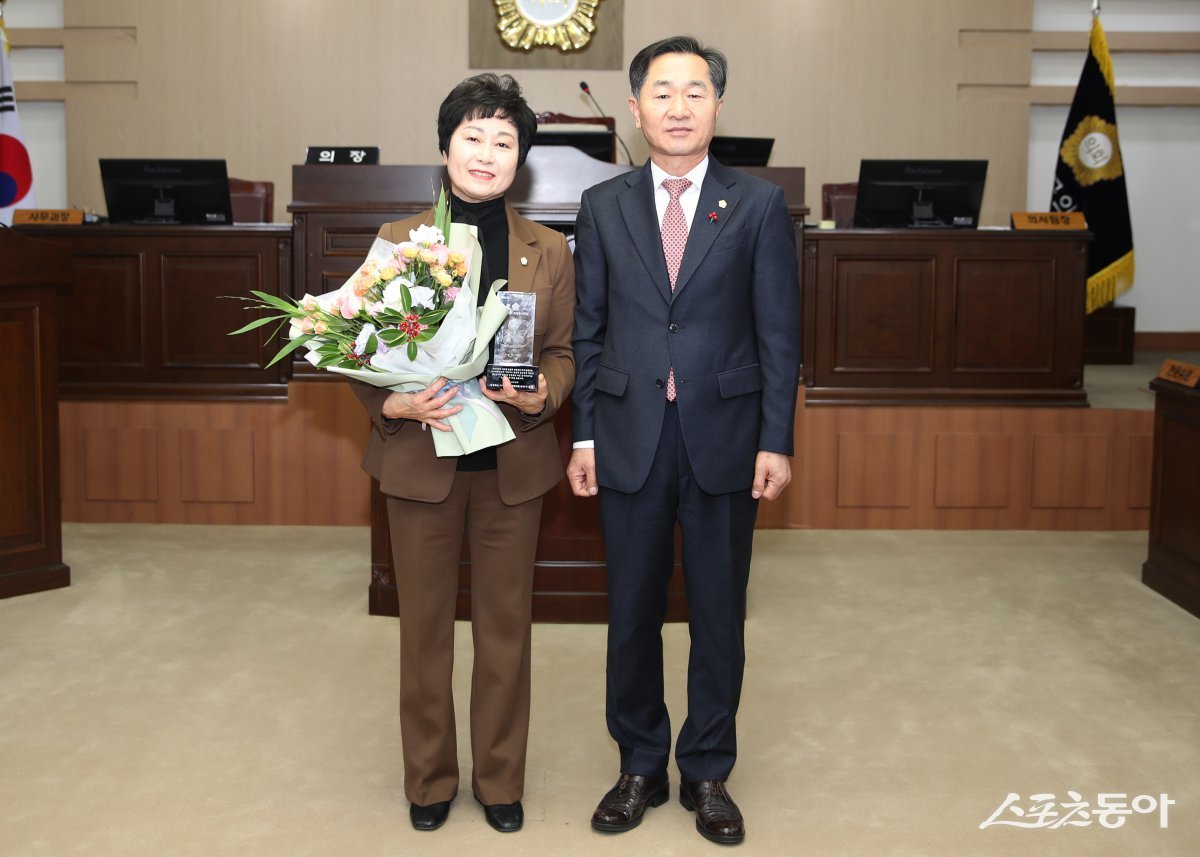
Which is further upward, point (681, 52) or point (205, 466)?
point (681, 52)

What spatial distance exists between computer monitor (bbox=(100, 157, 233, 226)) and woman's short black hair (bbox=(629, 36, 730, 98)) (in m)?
3.58

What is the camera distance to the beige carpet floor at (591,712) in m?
2.48

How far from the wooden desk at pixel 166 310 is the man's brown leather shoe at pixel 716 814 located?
3.34 m

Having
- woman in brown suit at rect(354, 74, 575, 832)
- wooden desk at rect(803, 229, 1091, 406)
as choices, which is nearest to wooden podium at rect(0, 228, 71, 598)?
woman in brown suit at rect(354, 74, 575, 832)

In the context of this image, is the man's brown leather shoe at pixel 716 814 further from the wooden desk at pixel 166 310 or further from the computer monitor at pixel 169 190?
the computer monitor at pixel 169 190

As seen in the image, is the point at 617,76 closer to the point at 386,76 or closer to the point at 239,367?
the point at 386,76

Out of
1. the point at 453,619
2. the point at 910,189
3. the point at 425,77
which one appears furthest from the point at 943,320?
the point at 425,77

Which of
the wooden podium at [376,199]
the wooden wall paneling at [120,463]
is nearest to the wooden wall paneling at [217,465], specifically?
the wooden wall paneling at [120,463]

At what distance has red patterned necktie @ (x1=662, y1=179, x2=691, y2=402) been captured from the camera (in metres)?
2.35

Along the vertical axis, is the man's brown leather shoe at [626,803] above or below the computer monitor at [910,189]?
below

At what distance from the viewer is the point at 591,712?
317cm

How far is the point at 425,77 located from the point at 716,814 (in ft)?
21.7

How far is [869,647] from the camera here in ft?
12.3

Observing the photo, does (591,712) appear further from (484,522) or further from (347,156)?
(347,156)
